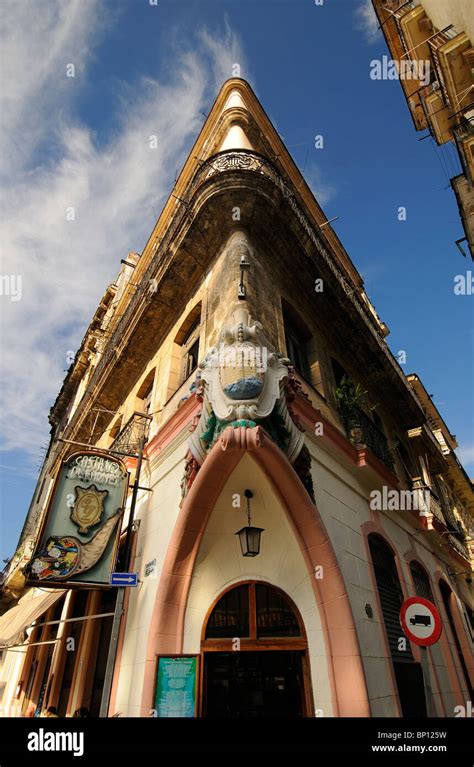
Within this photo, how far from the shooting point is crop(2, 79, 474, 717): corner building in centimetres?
515

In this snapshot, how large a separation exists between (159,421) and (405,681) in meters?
6.22

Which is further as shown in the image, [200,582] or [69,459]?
[69,459]

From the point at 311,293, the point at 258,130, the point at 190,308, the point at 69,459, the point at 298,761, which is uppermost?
the point at 258,130

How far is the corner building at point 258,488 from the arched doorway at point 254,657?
0.06 feet

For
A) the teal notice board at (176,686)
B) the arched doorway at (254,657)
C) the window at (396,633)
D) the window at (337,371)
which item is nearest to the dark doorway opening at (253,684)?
the arched doorway at (254,657)

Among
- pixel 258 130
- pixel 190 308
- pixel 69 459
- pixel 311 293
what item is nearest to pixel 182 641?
pixel 69 459

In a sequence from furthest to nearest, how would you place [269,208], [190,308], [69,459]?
[190,308] < [269,208] < [69,459]

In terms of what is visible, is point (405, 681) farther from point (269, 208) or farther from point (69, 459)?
point (269, 208)

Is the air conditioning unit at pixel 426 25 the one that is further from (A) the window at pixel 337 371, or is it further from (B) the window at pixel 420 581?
(B) the window at pixel 420 581

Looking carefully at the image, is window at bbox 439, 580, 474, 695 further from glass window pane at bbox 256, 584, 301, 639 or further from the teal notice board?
the teal notice board

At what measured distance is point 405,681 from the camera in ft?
20.7

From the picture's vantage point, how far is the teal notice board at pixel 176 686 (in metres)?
4.81

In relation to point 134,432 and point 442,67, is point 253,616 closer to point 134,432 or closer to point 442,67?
point 134,432

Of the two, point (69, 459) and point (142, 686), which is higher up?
point (69, 459)
